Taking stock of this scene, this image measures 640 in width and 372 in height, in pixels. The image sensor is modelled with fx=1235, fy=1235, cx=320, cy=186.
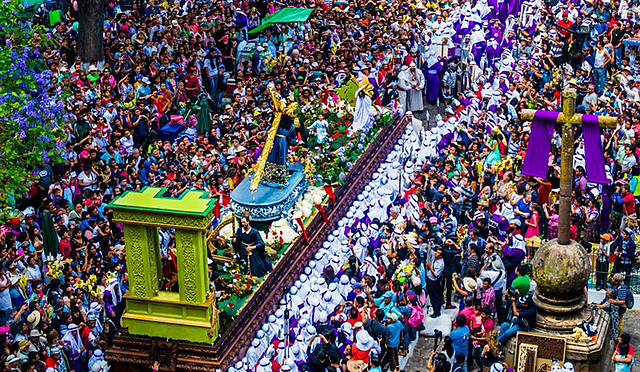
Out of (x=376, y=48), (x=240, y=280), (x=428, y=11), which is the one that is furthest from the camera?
(x=428, y=11)

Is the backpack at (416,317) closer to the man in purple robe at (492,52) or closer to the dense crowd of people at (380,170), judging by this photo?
the dense crowd of people at (380,170)

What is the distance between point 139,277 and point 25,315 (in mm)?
2037

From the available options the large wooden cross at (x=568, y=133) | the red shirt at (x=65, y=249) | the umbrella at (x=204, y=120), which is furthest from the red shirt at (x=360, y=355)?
the umbrella at (x=204, y=120)

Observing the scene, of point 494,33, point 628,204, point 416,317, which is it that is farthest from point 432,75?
point 416,317

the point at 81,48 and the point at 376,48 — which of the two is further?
the point at 376,48

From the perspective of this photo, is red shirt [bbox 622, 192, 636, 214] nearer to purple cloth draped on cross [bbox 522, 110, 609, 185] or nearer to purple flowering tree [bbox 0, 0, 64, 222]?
purple cloth draped on cross [bbox 522, 110, 609, 185]

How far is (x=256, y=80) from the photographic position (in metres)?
32.4

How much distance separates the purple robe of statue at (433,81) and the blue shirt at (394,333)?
47.3 feet

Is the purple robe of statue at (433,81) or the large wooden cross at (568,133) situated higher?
the large wooden cross at (568,133)

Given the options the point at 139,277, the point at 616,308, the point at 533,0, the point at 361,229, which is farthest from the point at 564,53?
the point at 139,277

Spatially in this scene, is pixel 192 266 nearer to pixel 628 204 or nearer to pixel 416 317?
pixel 416 317

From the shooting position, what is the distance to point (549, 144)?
17922 mm

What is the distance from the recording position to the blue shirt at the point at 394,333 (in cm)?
2017

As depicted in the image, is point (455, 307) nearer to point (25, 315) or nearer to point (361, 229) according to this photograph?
point (361, 229)
